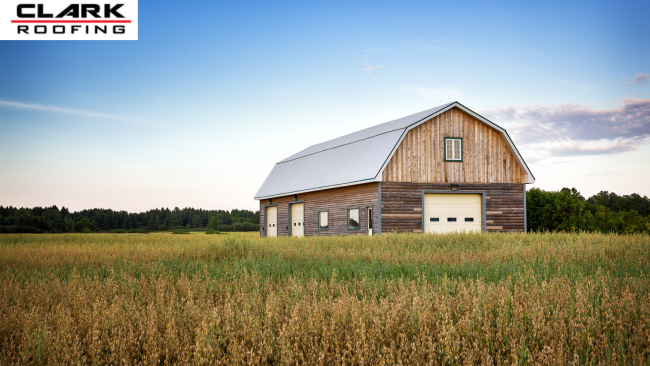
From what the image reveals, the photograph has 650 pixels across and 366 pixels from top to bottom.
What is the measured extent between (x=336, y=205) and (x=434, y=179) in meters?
5.96

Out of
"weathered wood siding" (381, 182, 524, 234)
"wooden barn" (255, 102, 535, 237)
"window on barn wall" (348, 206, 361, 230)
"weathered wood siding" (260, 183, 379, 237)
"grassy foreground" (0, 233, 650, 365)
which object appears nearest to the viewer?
"grassy foreground" (0, 233, 650, 365)

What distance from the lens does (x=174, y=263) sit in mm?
Answer: 11172

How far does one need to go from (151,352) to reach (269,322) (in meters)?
1.24

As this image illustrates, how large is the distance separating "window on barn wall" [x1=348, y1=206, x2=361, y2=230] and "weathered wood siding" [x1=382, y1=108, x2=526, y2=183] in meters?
3.02

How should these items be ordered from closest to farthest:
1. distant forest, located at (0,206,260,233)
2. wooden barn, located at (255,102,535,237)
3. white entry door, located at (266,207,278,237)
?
wooden barn, located at (255,102,535,237) < white entry door, located at (266,207,278,237) < distant forest, located at (0,206,260,233)

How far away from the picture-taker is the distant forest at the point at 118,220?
40.7 metres

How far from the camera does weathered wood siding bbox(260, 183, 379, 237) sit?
23812mm

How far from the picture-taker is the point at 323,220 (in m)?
27.8

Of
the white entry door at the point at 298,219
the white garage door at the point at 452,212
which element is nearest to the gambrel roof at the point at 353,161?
the white entry door at the point at 298,219

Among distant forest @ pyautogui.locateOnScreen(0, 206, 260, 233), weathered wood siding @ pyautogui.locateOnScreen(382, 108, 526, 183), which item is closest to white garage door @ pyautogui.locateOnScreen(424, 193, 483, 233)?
weathered wood siding @ pyautogui.locateOnScreen(382, 108, 526, 183)

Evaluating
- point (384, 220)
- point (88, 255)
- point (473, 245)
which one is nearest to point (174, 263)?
point (88, 255)

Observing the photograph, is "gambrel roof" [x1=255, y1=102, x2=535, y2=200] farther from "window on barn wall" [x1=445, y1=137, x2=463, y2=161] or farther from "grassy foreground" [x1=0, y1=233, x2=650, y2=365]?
"grassy foreground" [x1=0, y1=233, x2=650, y2=365]

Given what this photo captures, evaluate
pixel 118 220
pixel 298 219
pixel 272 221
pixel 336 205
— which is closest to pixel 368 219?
pixel 336 205

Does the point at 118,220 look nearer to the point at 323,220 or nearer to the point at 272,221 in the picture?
the point at 272,221
